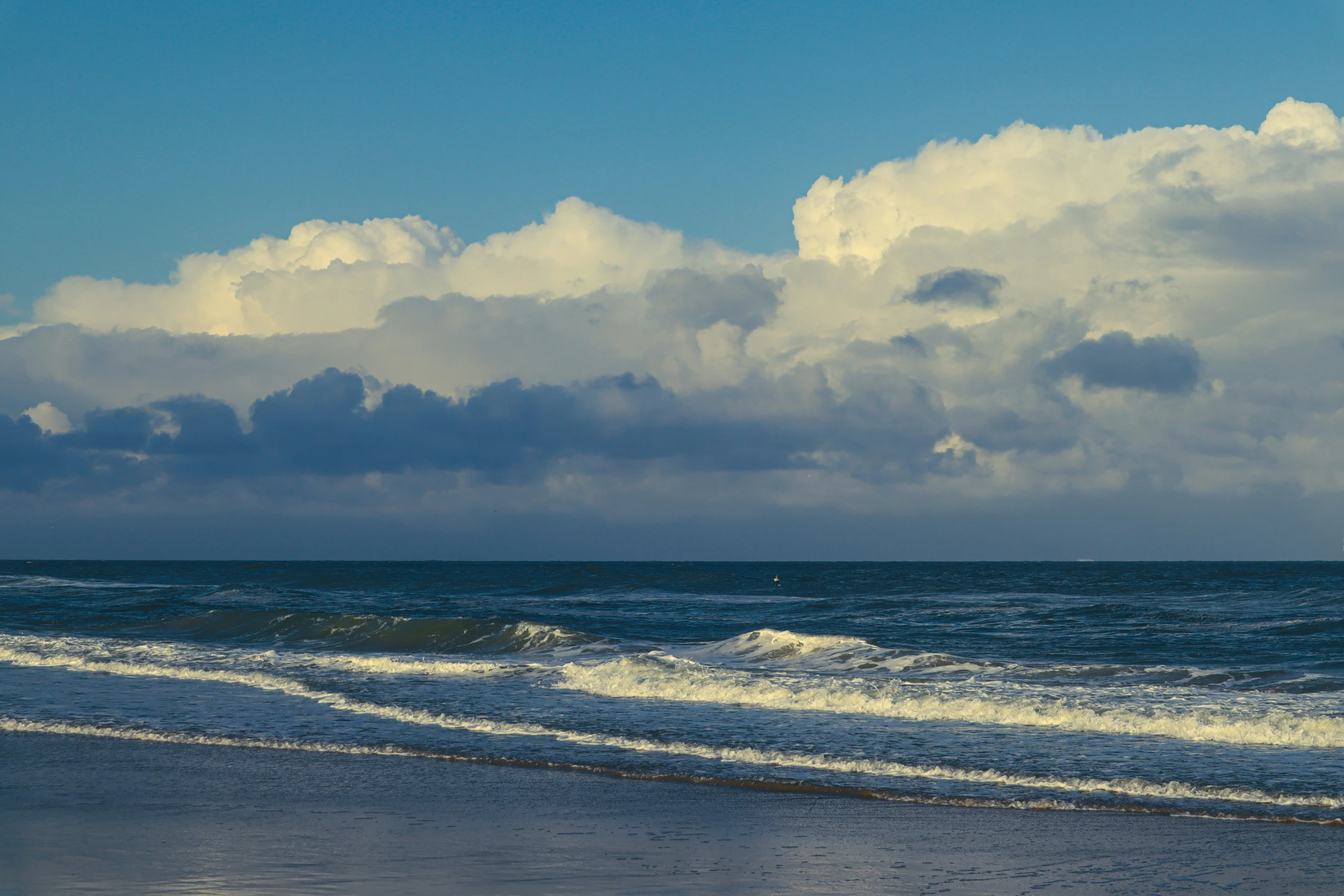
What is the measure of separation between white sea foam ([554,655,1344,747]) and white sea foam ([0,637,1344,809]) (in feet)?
10.2

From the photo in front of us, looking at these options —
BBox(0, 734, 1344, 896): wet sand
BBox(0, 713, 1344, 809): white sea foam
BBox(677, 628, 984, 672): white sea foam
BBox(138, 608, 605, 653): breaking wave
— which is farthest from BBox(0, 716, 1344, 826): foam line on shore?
BBox(138, 608, 605, 653): breaking wave

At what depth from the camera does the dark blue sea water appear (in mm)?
11773

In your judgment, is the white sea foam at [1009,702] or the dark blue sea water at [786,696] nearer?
the dark blue sea water at [786,696]

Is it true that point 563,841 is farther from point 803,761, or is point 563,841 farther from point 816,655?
point 816,655

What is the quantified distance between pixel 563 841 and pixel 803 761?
4.31 m

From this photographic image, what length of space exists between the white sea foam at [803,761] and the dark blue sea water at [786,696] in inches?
1.7

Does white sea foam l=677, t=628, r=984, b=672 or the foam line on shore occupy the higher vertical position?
the foam line on shore

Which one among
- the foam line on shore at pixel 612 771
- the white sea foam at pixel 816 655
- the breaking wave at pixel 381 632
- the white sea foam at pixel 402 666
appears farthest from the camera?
the breaking wave at pixel 381 632

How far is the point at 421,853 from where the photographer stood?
838 cm

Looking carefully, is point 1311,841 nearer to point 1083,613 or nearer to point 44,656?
point 44,656

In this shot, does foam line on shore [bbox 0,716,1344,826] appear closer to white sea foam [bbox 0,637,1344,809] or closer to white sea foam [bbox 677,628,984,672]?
white sea foam [bbox 0,637,1344,809]

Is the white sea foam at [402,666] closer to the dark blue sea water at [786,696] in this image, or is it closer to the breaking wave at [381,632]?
the dark blue sea water at [786,696]

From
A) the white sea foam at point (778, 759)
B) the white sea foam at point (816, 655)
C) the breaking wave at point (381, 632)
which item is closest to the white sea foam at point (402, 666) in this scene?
the breaking wave at point (381, 632)

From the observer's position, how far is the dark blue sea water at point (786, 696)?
11773mm
